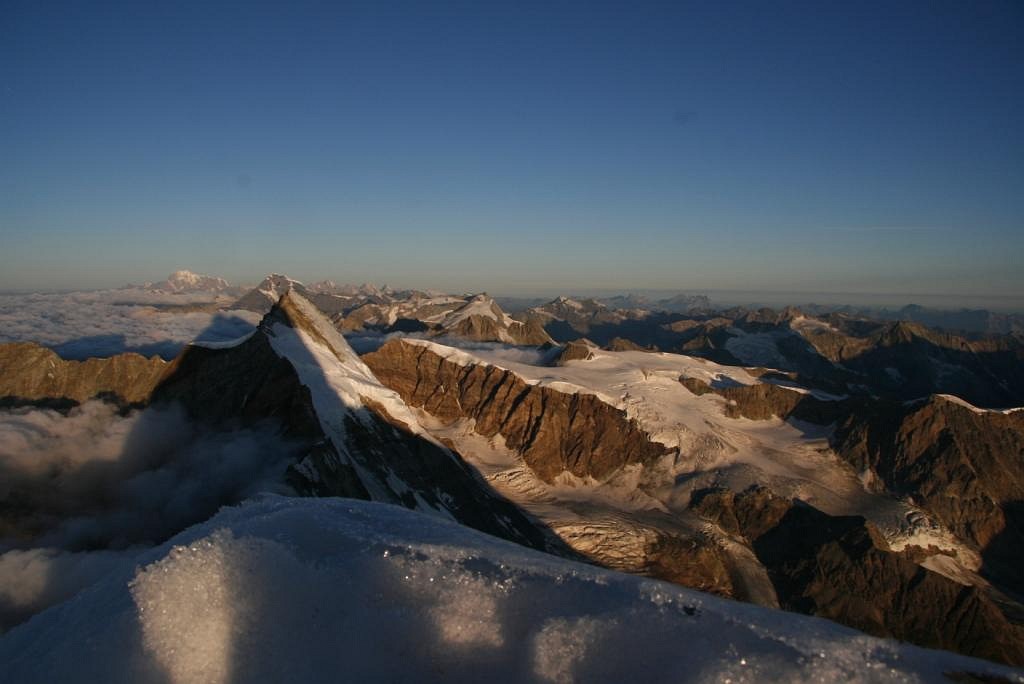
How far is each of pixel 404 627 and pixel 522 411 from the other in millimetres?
107093

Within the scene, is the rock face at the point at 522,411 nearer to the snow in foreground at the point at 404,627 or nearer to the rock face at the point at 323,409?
the rock face at the point at 323,409

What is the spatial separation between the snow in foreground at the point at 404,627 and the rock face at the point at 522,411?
341ft

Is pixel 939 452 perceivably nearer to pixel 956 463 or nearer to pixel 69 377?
pixel 956 463

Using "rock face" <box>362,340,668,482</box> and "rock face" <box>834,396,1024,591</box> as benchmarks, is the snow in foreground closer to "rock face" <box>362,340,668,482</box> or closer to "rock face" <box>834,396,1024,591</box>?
"rock face" <box>362,340,668,482</box>

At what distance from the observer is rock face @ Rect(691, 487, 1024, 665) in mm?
75812

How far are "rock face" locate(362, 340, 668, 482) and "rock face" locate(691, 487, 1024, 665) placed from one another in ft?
94.2

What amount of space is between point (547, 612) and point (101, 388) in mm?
56178

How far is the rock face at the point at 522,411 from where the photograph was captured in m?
110

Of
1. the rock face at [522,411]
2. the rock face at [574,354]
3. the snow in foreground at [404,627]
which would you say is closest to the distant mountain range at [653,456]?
the rock face at [522,411]

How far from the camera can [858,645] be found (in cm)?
423

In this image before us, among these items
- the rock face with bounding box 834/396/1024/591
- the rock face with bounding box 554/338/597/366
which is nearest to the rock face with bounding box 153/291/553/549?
the rock face with bounding box 554/338/597/366

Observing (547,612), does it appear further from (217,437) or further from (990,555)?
(990,555)

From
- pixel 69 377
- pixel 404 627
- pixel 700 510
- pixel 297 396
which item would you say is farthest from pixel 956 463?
pixel 69 377

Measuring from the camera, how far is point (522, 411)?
4377 inches
